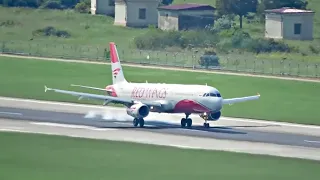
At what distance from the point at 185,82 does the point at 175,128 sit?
108 ft

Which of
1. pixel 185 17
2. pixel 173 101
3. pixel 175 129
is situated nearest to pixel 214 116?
pixel 175 129

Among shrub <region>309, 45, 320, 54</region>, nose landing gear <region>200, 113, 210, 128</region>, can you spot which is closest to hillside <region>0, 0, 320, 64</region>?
shrub <region>309, 45, 320, 54</region>

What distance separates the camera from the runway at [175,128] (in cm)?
7376

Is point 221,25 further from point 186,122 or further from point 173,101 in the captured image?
point 173,101

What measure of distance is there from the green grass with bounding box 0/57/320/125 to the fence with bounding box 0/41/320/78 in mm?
6321

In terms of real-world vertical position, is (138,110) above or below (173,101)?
below

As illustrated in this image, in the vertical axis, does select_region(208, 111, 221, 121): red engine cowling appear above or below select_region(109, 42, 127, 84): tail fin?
below

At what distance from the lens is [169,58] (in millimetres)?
135875

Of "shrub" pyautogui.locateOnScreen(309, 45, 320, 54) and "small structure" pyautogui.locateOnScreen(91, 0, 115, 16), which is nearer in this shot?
"shrub" pyautogui.locateOnScreen(309, 45, 320, 54)

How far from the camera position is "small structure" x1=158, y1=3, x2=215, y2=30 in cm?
15800

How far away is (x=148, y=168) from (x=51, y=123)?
2422 centimetres

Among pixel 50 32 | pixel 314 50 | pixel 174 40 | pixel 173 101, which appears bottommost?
pixel 173 101

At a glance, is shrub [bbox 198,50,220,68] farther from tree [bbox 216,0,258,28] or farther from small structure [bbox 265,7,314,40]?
tree [bbox 216,0,258,28]

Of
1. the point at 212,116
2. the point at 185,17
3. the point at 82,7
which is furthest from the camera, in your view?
the point at 82,7
